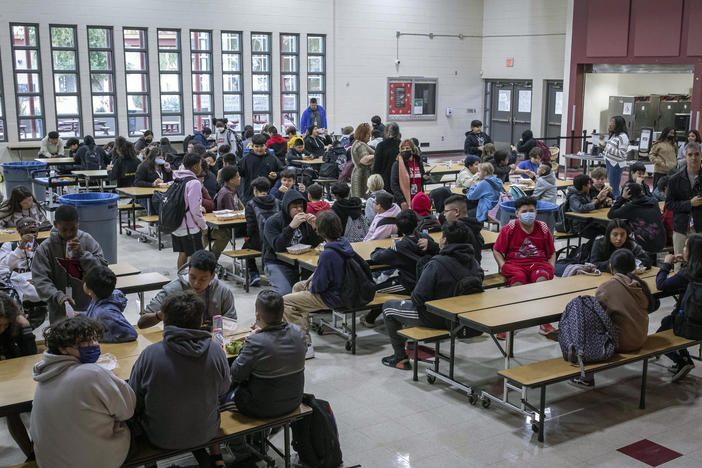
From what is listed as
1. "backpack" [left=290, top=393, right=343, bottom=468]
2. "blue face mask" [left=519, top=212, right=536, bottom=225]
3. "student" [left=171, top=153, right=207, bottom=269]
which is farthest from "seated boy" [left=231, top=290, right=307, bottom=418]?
"student" [left=171, top=153, right=207, bottom=269]

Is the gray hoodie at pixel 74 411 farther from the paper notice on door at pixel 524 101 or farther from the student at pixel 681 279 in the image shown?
the paper notice on door at pixel 524 101

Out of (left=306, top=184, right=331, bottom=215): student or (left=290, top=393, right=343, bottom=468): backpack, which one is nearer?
(left=290, top=393, right=343, bottom=468): backpack

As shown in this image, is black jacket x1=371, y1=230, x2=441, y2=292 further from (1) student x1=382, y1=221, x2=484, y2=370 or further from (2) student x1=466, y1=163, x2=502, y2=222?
(2) student x1=466, y1=163, x2=502, y2=222

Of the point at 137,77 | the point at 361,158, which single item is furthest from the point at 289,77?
the point at 361,158

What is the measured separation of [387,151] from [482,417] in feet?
17.3

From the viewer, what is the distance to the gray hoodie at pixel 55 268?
216 inches

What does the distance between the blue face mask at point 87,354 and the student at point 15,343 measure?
1081mm

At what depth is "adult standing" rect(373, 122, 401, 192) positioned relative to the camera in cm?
984

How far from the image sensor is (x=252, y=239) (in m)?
8.20

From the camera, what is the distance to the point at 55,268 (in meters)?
5.60

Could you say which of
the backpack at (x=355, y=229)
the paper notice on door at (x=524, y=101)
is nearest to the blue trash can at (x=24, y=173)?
the backpack at (x=355, y=229)

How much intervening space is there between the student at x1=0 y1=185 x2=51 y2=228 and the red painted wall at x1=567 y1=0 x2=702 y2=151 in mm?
12977

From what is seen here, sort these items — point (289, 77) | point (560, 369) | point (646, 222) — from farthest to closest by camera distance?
1. point (289, 77)
2. point (646, 222)
3. point (560, 369)

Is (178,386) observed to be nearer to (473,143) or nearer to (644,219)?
(644,219)
